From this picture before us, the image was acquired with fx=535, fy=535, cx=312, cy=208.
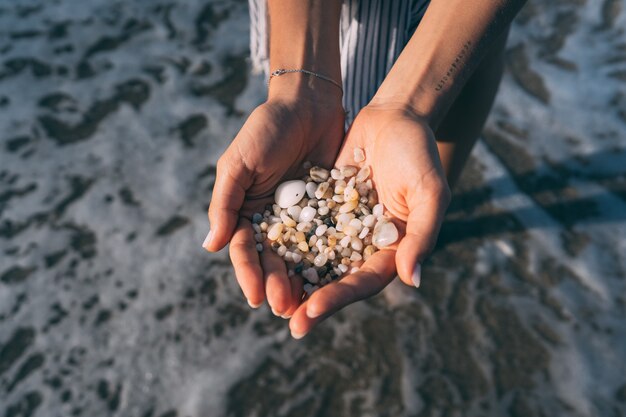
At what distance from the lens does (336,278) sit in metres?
1.70

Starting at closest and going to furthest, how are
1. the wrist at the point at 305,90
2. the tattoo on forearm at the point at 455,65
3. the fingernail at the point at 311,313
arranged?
the fingernail at the point at 311,313
the tattoo on forearm at the point at 455,65
the wrist at the point at 305,90

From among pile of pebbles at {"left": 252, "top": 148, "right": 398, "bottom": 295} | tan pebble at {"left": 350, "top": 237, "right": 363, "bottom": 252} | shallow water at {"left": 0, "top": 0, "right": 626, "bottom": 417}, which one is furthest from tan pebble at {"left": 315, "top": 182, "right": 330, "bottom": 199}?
shallow water at {"left": 0, "top": 0, "right": 626, "bottom": 417}

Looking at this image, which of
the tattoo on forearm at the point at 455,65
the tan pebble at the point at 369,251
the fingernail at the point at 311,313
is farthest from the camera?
the tattoo on forearm at the point at 455,65

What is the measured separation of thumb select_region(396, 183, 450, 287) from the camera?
1.45m

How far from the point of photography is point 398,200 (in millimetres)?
1679

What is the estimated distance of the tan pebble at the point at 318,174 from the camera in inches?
75.0

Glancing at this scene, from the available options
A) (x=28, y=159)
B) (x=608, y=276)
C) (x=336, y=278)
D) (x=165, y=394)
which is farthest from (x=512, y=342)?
(x=28, y=159)

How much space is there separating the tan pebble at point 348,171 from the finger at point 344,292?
14.4 inches

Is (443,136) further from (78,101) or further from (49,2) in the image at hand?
(49,2)

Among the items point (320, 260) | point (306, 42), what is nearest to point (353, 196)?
point (320, 260)

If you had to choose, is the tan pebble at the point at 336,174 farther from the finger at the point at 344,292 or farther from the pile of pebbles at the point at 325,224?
the finger at the point at 344,292

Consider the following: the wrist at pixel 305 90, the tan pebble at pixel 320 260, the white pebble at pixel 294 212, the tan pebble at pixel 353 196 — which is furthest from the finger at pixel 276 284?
the wrist at pixel 305 90

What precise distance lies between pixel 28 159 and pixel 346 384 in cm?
232

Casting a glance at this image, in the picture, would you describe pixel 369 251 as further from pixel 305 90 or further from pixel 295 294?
pixel 305 90
